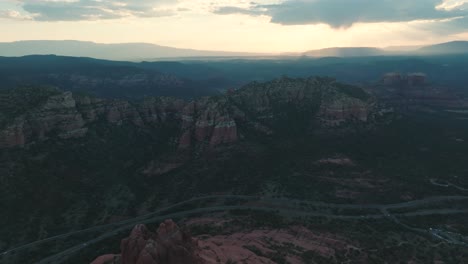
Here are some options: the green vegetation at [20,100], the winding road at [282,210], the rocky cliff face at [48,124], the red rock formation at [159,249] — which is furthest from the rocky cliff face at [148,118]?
the red rock formation at [159,249]

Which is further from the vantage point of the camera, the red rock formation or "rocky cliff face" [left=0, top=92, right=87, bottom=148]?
"rocky cliff face" [left=0, top=92, right=87, bottom=148]

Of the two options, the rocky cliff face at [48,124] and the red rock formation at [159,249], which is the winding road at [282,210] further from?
the red rock formation at [159,249]

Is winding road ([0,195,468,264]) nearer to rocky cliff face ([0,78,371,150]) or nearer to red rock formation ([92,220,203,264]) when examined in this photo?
rocky cliff face ([0,78,371,150])

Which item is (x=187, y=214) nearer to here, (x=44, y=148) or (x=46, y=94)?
(x=44, y=148)

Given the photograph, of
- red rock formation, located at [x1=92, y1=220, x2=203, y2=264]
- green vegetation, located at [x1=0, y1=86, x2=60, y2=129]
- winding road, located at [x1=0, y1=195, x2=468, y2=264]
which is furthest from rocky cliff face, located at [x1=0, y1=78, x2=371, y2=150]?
red rock formation, located at [x1=92, y1=220, x2=203, y2=264]

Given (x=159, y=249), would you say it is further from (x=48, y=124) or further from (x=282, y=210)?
(x=48, y=124)

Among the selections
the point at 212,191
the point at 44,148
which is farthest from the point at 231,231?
the point at 44,148

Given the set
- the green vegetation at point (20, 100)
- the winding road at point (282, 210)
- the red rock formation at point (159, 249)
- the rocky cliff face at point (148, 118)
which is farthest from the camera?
the rocky cliff face at point (148, 118)

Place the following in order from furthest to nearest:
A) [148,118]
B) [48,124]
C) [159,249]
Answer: [148,118] → [48,124] → [159,249]

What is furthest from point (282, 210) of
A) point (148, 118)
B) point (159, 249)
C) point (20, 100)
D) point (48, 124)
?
point (20, 100)
